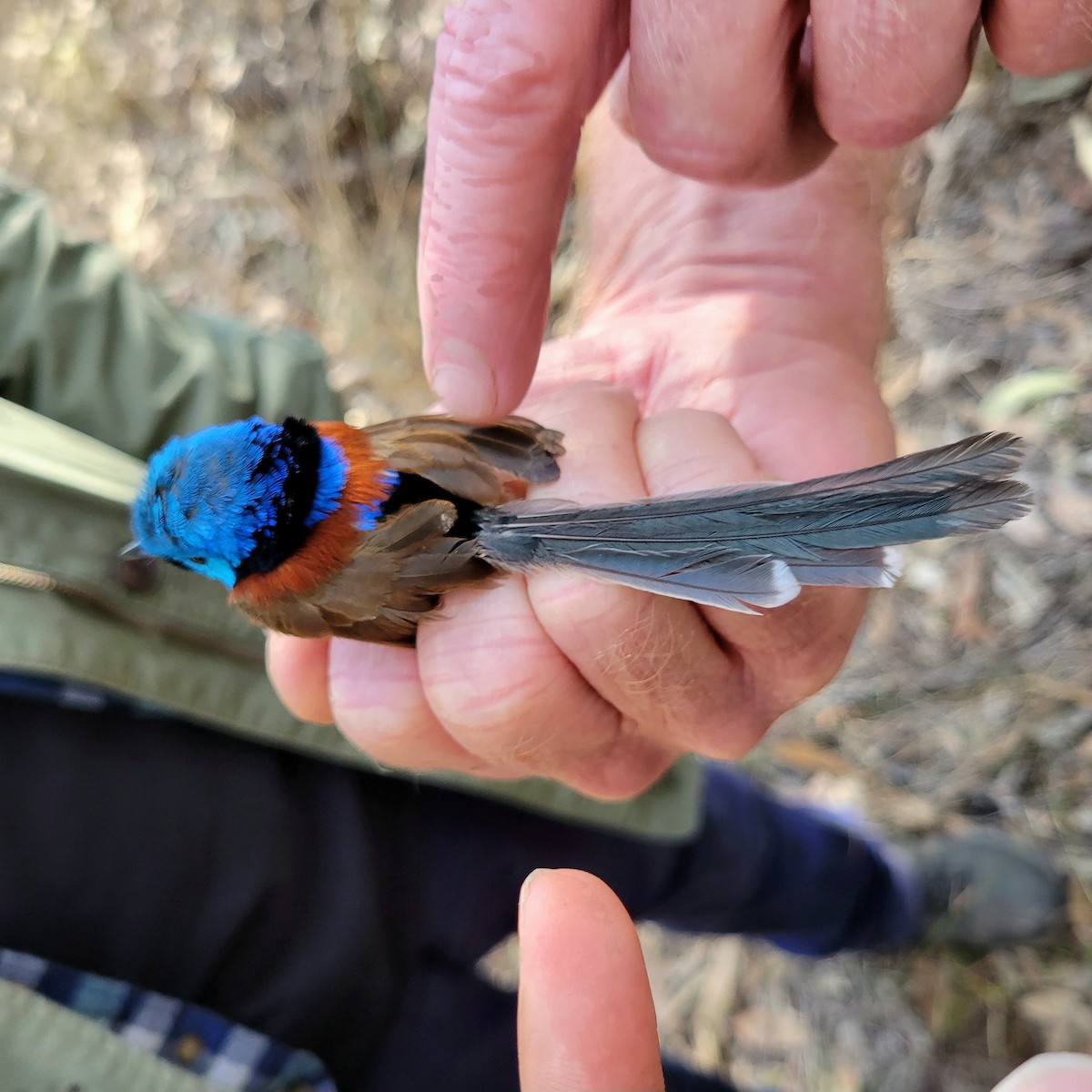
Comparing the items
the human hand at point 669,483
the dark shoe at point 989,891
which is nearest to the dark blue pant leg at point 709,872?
the dark shoe at point 989,891

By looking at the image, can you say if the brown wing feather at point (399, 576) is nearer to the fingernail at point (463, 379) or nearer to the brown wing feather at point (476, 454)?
the brown wing feather at point (476, 454)

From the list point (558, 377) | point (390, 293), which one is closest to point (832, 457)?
point (558, 377)

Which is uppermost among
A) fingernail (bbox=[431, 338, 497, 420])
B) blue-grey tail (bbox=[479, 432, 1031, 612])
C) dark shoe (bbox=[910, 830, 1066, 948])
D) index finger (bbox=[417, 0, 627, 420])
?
index finger (bbox=[417, 0, 627, 420])

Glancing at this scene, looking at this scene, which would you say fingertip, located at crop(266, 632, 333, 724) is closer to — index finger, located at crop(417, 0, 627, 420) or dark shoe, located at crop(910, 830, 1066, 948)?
index finger, located at crop(417, 0, 627, 420)

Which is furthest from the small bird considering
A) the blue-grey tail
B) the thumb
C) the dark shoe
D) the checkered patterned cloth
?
the dark shoe

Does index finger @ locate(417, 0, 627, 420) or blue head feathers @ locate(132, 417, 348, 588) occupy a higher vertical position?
index finger @ locate(417, 0, 627, 420)

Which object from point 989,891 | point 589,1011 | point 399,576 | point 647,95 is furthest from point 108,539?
point 989,891

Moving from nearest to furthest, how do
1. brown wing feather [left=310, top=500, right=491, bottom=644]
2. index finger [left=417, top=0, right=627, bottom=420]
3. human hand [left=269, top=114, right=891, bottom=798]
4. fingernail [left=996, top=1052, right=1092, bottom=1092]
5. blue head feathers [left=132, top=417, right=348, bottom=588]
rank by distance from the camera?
fingernail [left=996, top=1052, right=1092, bottom=1092] < index finger [left=417, top=0, right=627, bottom=420] < human hand [left=269, top=114, right=891, bottom=798] < brown wing feather [left=310, top=500, right=491, bottom=644] < blue head feathers [left=132, top=417, right=348, bottom=588]
